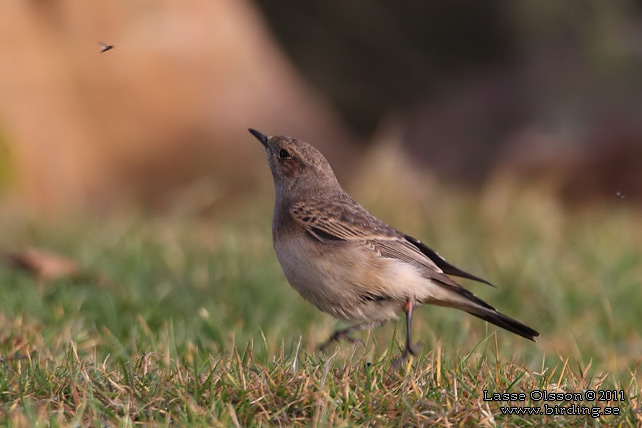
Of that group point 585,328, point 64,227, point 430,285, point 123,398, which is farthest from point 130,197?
point 123,398

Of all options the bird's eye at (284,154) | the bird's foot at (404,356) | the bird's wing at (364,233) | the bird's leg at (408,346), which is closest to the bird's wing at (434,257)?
the bird's wing at (364,233)

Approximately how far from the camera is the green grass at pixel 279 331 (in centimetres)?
385

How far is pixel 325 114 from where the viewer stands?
14773 mm

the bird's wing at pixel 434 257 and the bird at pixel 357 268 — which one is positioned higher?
the bird's wing at pixel 434 257

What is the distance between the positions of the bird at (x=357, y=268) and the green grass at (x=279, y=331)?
218 mm

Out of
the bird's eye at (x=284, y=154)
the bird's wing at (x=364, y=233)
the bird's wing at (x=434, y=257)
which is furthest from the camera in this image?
the bird's eye at (x=284, y=154)

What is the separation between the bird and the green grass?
0.22 m

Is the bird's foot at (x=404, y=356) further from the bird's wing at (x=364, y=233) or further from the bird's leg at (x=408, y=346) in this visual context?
the bird's wing at (x=364, y=233)

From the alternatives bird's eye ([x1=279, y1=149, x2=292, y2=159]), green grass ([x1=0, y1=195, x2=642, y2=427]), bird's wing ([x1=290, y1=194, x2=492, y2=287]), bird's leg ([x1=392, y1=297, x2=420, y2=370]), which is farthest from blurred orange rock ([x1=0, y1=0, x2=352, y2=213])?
bird's leg ([x1=392, y1=297, x2=420, y2=370])

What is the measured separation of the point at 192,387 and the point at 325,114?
11.0 metres

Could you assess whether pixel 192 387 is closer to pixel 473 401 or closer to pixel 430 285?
pixel 473 401

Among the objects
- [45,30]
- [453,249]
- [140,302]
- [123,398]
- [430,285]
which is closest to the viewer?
[123,398]

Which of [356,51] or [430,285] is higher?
[356,51]

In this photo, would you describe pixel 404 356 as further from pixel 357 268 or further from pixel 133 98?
pixel 133 98
